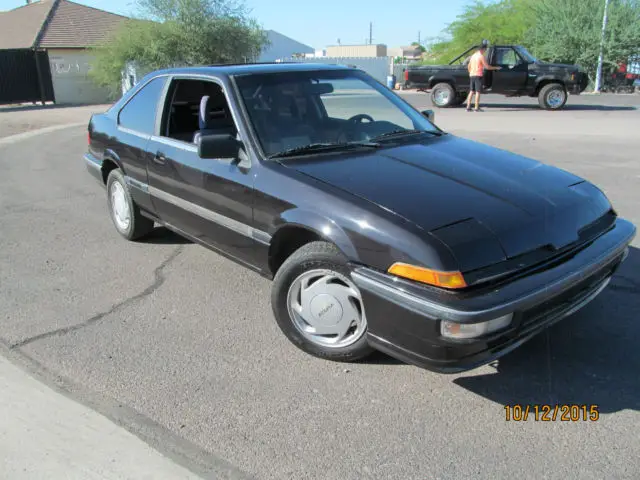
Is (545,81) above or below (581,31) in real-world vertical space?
below

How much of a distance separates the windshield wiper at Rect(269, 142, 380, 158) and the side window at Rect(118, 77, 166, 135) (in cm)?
158

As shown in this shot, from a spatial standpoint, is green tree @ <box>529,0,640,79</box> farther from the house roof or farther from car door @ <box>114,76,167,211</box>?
car door @ <box>114,76,167,211</box>

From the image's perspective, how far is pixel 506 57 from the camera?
663 inches

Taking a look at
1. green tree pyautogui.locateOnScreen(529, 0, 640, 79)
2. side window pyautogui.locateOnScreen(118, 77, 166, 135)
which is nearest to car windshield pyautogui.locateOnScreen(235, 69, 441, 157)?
side window pyautogui.locateOnScreen(118, 77, 166, 135)

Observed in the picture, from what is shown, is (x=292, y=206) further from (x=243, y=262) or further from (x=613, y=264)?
(x=613, y=264)

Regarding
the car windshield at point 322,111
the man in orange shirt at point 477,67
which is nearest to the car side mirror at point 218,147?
the car windshield at point 322,111

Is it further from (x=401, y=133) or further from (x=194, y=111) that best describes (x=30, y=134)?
(x=401, y=133)

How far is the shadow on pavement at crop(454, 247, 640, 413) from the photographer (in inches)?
112

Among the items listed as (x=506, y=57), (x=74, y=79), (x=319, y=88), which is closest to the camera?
(x=319, y=88)

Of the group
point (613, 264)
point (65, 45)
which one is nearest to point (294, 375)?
point (613, 264)

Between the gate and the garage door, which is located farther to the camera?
the garage door

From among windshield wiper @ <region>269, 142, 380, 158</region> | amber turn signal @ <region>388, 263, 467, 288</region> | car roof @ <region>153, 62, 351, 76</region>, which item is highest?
car roof @ <region>153, 62, 351, 76</region>

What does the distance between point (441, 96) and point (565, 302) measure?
16.8 m

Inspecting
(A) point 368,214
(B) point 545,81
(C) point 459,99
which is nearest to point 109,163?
(A) point 368,214
